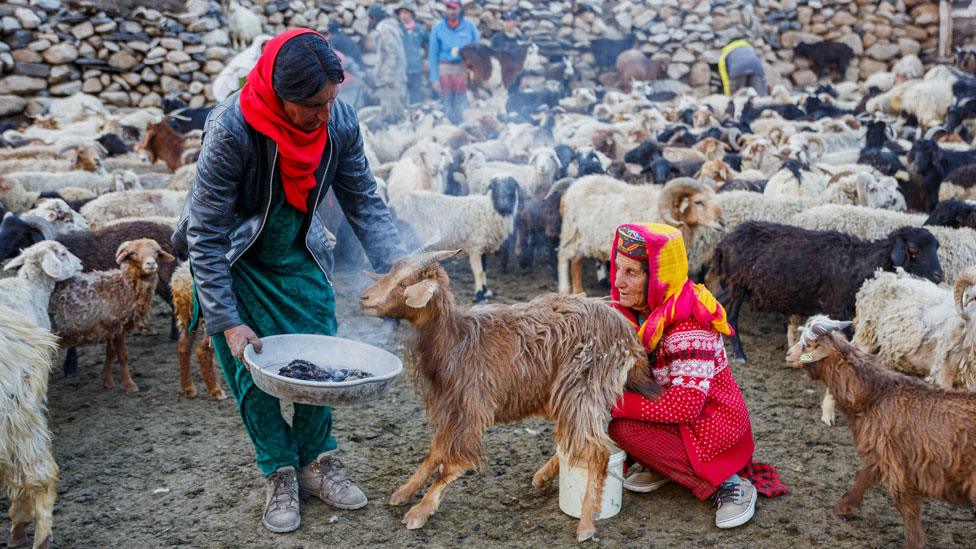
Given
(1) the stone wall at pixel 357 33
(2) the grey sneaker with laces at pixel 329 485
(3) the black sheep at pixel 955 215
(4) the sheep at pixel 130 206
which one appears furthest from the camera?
(1) the stone wall at pixel 357 33

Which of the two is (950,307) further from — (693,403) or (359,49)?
(359,49)

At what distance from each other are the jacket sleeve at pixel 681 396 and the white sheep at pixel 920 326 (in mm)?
1240

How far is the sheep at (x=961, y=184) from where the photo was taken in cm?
790

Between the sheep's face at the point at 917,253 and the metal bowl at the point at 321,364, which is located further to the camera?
the sheep's face at the point at 917,253

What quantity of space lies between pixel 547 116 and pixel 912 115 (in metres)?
6.82

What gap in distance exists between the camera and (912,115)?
1486cm

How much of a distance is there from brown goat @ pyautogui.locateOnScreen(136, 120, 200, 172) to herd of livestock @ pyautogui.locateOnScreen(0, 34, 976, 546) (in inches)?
1.1

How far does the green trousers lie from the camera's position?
3.28 meters

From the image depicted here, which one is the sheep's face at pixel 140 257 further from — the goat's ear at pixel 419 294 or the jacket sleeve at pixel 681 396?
the jacket sleeve at pixel 681 396

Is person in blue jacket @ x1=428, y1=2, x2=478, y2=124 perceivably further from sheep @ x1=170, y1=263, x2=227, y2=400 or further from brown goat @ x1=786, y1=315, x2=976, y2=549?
brown goat @ x1=786, y1=315, x2=976, y2=549

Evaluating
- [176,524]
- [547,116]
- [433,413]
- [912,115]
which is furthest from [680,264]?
[912,115]

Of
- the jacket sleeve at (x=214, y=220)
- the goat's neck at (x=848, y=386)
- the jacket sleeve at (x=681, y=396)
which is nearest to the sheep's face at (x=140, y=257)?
the jacket sleeve at (x=214, y=220)

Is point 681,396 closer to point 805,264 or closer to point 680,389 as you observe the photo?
point 680,389

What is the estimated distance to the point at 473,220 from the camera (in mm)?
7883
